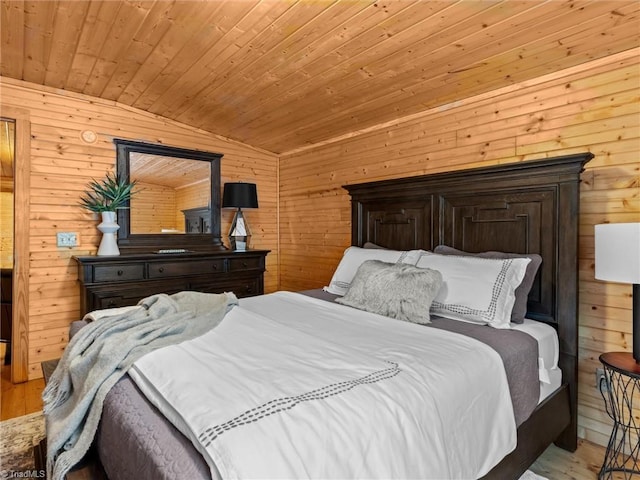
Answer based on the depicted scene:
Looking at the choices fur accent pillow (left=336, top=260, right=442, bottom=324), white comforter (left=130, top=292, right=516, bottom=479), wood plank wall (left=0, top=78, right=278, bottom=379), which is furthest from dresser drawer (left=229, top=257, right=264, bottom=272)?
white comforter (left=130, top=292, right=516, bottom=479)

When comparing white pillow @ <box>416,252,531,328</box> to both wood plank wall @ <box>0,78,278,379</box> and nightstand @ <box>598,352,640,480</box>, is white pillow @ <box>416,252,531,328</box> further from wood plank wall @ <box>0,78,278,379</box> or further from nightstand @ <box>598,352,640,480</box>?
wood plank wall @ <box>0,78,278,379</box>

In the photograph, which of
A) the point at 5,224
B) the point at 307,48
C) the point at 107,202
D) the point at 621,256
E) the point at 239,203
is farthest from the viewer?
the point at 5,224

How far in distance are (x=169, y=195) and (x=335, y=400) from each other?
3.20 m

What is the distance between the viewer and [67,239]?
3186 millimetres

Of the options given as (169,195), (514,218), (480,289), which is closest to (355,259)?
(480,289)

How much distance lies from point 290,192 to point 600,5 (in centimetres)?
321

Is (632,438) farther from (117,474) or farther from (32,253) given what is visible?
(32,253)

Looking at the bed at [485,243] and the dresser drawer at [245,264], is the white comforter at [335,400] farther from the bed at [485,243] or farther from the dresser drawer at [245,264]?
the dresser drawer at [245,264]

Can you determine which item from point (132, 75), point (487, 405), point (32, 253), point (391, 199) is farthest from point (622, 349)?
point (32, 253)

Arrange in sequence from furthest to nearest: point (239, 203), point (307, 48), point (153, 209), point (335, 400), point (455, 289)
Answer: point (239, 203), point (153, 209), point (307, 48), point (455, 289), point (335, 400)

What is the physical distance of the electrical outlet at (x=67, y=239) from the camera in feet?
10.3

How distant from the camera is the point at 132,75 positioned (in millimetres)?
2801

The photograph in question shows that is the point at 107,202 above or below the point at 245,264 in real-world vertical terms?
above

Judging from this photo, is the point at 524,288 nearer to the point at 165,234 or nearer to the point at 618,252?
the point at 618,252
